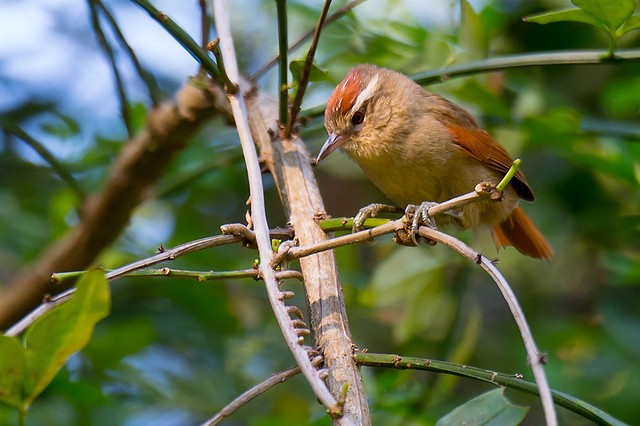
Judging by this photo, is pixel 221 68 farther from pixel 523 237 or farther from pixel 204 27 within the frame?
pixel 523 237

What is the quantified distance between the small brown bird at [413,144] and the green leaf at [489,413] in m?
1.33

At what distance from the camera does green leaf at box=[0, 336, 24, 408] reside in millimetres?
1541

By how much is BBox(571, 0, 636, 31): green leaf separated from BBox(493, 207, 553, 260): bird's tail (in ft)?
5.49

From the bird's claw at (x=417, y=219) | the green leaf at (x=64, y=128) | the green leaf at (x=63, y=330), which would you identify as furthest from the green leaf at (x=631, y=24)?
the green leaf at (x=64, y=128)

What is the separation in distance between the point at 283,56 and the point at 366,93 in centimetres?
120

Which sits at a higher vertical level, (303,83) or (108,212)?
(303,83)

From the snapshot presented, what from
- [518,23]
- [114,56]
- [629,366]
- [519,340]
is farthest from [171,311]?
[518,23]

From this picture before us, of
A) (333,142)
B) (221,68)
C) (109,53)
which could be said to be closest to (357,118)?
(333,142)

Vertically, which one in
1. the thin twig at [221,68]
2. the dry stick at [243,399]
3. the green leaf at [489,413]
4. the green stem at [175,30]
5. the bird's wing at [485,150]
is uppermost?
the green stem at [175,30]

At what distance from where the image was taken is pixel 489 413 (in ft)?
5.88

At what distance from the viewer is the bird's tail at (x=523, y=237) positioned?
383 centimetres

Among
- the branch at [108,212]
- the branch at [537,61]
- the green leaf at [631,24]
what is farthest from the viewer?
the branch at [108,212]

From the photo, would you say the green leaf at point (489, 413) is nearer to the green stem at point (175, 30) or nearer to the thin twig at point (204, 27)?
the green stem at point (175, 30)

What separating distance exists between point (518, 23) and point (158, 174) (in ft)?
7.68
